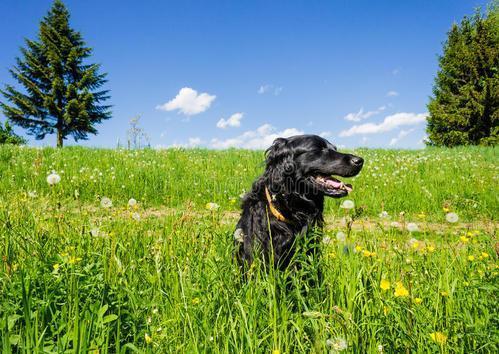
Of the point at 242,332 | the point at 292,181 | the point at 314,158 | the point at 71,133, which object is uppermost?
the point at 71,133

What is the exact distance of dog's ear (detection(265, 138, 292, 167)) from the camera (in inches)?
161

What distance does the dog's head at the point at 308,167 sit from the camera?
3.92m

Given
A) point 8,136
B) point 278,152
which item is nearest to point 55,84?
point 8,136

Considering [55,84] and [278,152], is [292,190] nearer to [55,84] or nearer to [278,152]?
[278,152]

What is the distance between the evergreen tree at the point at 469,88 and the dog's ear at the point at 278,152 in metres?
37.8

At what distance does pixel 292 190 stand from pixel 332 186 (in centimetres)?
46

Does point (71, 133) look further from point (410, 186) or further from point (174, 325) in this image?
point (174, 325)

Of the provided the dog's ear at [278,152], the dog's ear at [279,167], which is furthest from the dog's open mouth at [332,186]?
the dog's ear at [278,152]

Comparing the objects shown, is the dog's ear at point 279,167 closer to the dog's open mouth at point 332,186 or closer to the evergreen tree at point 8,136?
the dog's open mouth at point 332,186

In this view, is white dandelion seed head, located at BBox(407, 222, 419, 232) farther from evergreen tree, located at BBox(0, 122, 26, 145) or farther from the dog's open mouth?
evergreen tree, located at BBox(0, 122, 26, 145)

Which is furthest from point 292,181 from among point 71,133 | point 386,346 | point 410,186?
point 71,133

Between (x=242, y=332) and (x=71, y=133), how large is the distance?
1847 inches

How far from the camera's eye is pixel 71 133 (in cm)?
4278

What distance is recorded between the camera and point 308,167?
13.1 ft
